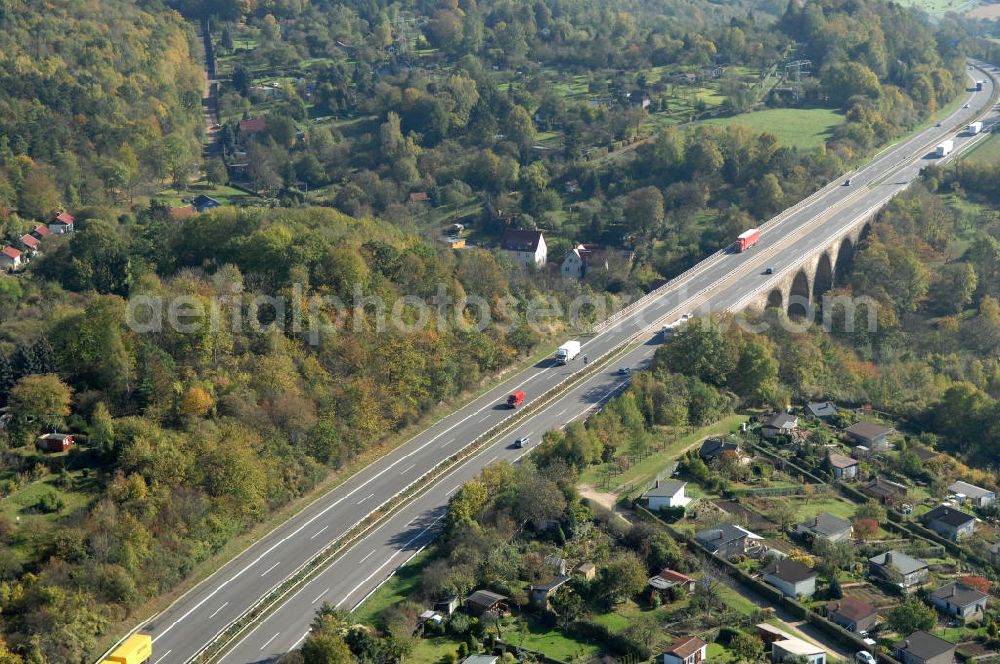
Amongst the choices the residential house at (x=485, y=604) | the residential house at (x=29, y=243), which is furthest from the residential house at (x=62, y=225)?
the residential house at (x=485, y=604)

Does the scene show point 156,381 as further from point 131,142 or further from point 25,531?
point 131,142

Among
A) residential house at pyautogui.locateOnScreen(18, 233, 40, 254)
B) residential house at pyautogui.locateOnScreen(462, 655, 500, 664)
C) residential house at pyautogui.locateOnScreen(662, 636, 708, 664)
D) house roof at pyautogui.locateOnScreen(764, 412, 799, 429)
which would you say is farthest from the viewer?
residential house at pyautogui.locateOnScreen(18, 233, 40, 254)

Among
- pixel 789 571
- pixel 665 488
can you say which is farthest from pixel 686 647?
pixel 665 488

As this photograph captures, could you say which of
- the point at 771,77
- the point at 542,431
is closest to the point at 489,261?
the point at 542,431

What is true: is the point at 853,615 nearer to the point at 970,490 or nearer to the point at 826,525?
the point at 826,525

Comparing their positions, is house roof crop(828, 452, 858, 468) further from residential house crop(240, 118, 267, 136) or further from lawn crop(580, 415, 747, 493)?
residential house crop(240, 118, 267, 136)

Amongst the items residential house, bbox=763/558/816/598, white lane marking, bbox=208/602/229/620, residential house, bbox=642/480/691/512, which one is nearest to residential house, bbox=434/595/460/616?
white lane marking, bbox=208/602/229/620

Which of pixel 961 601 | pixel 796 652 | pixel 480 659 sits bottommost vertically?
pixel 961 601
